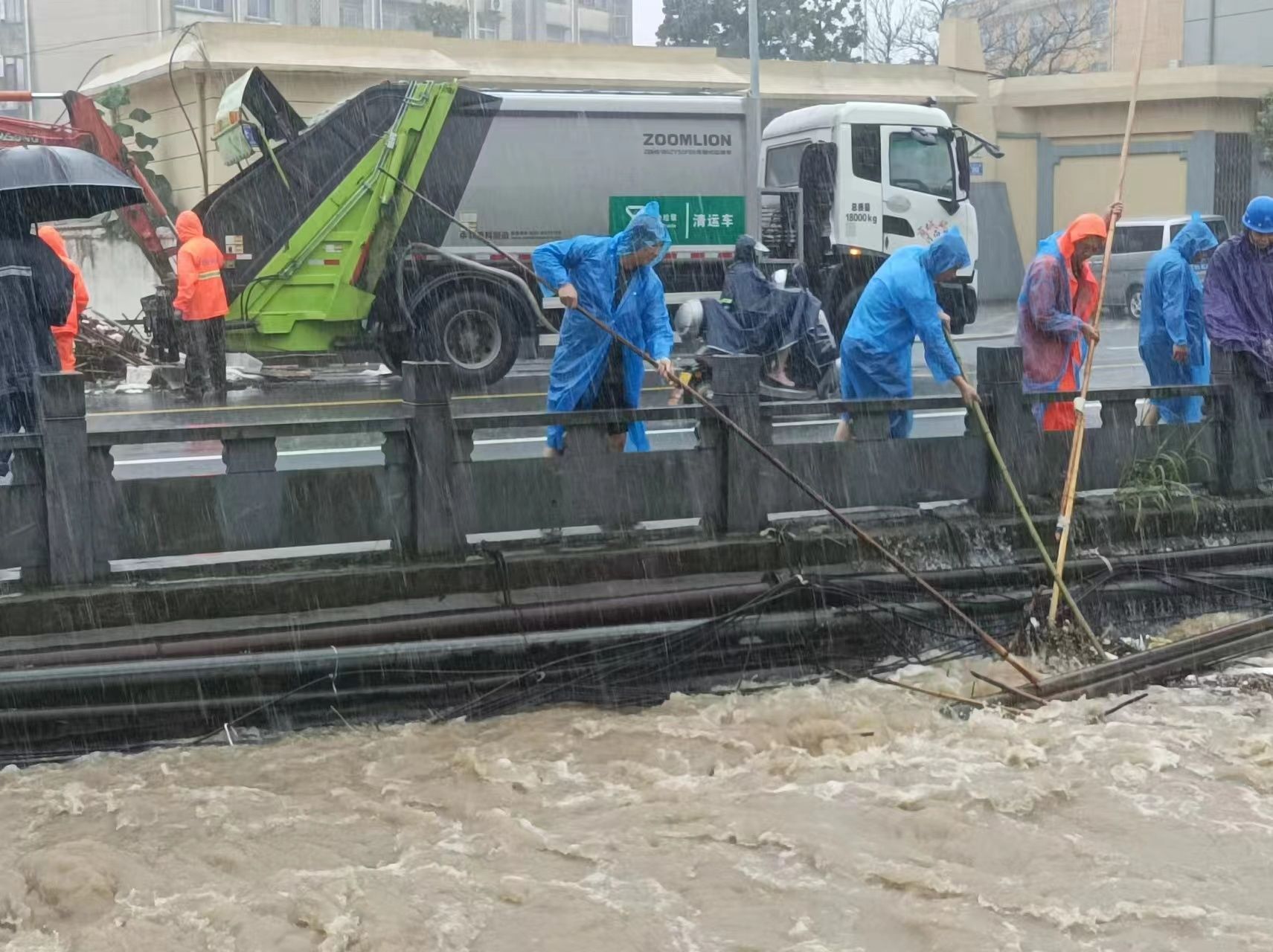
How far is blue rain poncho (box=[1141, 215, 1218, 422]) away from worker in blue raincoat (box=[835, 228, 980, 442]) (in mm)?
1731

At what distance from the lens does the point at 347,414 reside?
499 inches

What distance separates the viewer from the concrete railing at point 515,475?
591cm

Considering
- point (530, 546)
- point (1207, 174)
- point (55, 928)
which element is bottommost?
point (55, 928)

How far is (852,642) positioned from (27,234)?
432 centimetres

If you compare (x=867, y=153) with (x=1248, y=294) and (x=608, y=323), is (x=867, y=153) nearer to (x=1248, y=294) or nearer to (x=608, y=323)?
(x=1248, y=294)

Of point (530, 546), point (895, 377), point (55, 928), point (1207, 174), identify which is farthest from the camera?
point (1207, 174)

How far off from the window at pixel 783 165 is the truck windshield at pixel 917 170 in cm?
109

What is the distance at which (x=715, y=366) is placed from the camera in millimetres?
6746

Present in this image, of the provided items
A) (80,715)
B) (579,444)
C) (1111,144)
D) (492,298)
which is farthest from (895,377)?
(1111,144)

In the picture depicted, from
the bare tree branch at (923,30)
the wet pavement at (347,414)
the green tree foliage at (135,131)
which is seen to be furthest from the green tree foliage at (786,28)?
the wet pavement at (347,414)

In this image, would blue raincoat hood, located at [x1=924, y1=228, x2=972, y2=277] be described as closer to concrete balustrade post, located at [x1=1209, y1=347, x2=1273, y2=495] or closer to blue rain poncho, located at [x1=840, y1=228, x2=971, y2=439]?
blue rain poncho, located at [x1=840, y1=228, x2=971, y2=439]

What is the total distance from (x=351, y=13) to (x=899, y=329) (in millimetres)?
38606

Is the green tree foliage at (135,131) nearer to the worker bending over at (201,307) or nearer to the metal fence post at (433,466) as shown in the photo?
the worker bending over at (201,307)

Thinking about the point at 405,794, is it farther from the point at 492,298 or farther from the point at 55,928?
the point at 492,298
